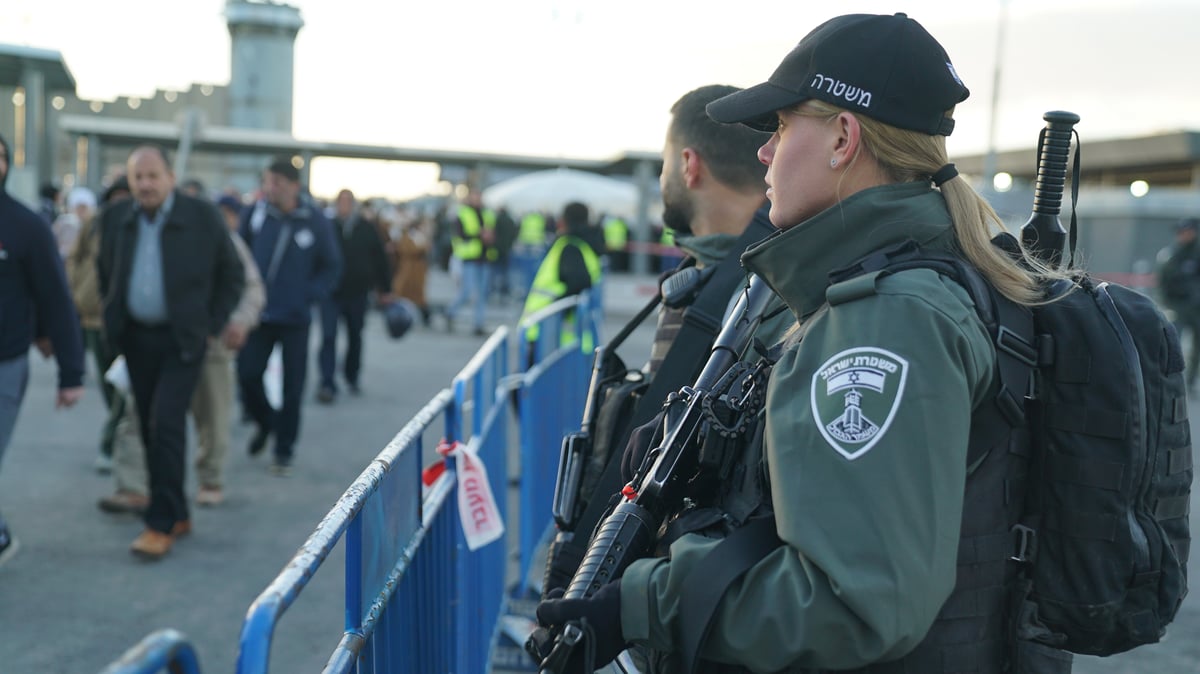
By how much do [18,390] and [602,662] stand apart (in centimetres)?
411

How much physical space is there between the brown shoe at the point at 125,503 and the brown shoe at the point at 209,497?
32cm

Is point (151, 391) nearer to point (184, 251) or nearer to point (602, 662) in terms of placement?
point (184, 251)

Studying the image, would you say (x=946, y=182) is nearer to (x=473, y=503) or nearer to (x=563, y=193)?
(x=473, y=503)

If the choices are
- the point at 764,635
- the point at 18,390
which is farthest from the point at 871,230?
the point at 18,390

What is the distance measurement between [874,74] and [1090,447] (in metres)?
0.67

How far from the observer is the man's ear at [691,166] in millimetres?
3242

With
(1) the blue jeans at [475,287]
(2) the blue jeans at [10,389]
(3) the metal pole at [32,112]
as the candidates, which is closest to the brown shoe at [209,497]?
(2) the blue jeans at [10,389]

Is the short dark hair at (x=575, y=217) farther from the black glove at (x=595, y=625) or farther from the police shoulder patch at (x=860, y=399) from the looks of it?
the police shoulder patch at (x=860, y=399)

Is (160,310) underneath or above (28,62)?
underneath

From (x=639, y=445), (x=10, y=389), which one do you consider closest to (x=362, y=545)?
(x=639, y=445)

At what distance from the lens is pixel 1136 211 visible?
29.3 metres

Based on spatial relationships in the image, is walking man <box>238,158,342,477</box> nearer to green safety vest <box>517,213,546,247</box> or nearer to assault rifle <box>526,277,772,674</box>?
assault rifle <box>526,277,772,674</box>

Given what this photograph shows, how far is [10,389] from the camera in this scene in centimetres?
492

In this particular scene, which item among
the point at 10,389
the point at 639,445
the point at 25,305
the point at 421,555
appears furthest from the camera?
the point at 25,305
